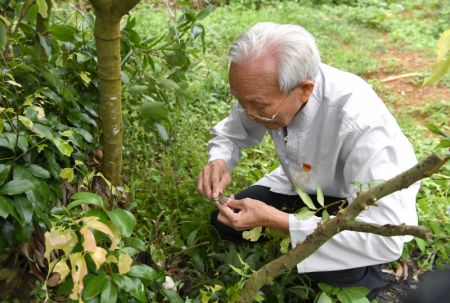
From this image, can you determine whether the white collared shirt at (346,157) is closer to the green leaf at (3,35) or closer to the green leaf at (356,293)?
the green leaf at (356,293)

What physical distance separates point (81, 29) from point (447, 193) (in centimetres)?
211

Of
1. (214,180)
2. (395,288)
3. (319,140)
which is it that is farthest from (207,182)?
(395,288)

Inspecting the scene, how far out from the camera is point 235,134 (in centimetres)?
233

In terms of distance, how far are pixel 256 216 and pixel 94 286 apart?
0.64 m

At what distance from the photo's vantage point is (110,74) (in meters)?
1.59

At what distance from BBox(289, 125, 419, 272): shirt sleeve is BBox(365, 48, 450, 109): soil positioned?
2.48 meters

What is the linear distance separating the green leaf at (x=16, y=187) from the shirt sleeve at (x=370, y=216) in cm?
85

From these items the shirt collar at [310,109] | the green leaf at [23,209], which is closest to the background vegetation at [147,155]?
the green leaf at [23,209]

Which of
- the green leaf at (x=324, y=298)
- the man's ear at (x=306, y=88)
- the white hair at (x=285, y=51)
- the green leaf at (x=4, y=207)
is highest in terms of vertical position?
the white hair at (x=285, y=51)

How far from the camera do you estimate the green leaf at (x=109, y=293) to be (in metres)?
1.33

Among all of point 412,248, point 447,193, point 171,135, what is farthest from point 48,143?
point 447,193

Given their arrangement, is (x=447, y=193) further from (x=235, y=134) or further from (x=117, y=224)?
(x=117, y=224)

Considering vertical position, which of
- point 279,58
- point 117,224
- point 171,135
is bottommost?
point 171,135

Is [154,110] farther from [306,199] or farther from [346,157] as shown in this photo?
[306,199]
